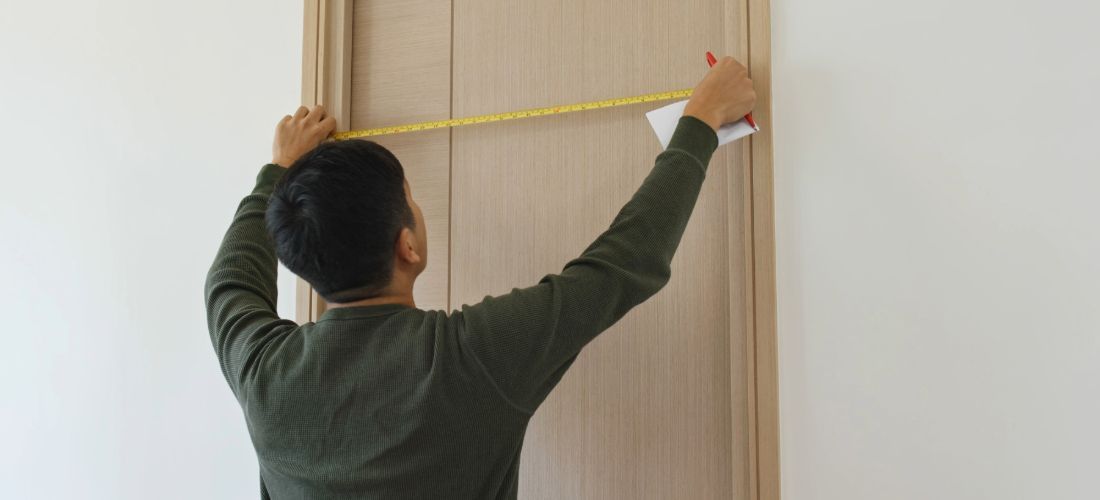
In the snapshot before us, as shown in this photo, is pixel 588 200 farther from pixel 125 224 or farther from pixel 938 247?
pixel 125 224

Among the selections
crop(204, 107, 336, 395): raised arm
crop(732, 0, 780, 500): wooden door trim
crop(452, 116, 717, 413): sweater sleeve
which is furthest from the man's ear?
crop(732, 0, 780, 500): wooden door trim

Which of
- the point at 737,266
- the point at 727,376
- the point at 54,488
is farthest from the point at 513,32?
the point at 54,488

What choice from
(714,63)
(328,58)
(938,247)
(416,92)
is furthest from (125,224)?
(938,247)

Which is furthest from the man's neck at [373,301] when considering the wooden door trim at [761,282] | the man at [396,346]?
the wooden door trim at [761,282]

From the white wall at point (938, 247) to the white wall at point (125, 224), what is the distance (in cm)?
110

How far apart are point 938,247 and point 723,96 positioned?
1.32 feet

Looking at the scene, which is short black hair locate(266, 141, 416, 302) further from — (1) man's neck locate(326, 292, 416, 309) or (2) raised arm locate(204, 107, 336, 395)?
(2) raised arm locate(204, 107, 336, 395)

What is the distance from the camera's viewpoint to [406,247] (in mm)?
1107

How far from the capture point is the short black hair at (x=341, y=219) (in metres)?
1.03

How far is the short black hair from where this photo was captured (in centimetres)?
103

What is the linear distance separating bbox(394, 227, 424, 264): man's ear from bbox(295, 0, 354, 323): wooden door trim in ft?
2.32

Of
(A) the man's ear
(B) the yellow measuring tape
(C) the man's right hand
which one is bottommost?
(A) the man's ear

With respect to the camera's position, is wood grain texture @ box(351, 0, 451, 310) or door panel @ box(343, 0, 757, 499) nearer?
door panel @ box(343, 0, 757, 499)

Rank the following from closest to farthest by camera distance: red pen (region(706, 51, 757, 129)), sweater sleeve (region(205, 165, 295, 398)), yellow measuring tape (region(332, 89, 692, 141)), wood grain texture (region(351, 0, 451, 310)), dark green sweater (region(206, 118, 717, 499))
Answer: dark green sweater (region(206, 118, 717, 499)), sweater sleeve (region(205, 165, 295, 398)), red pen (region(706, 51, 757, 129)), yellow measuring tape (region(332, 89, 692, 141)), wood grain texture (region(351, 0, 451, 310))
